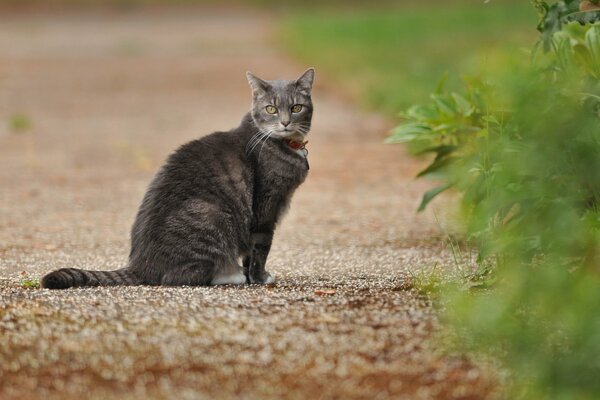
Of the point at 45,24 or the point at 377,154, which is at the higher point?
the point at 45,24

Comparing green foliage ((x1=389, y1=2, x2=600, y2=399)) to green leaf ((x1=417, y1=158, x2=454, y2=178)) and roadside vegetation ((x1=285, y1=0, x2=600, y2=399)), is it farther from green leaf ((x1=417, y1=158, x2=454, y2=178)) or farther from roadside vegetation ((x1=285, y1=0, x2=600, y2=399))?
green leaf ((x1=417, y1=158, x2=454, y2=178))

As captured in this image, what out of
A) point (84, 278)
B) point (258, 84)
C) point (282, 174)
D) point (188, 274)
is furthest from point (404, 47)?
point (84, 278)

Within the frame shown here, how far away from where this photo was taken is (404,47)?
74.1 ft

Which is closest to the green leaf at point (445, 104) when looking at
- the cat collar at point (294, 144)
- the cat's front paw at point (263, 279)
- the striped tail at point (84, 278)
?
the cat collar at point (294, 144)

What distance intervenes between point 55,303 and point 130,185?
4736 millimetres

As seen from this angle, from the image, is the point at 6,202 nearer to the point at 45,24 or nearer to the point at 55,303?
the point at 55,303

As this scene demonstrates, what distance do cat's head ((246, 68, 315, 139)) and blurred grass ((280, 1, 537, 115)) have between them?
3.39 feet

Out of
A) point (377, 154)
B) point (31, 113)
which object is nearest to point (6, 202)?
point (377, 154)

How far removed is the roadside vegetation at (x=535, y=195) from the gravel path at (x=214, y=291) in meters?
0.21

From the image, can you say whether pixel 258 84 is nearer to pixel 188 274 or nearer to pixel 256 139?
pixel 256 139

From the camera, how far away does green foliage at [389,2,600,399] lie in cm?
360

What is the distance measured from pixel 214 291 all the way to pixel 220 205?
→ 1.61ft

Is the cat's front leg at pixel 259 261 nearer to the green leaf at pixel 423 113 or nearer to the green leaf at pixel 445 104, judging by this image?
the green leaf at pixel 423 113

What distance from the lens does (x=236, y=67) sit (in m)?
21.8
